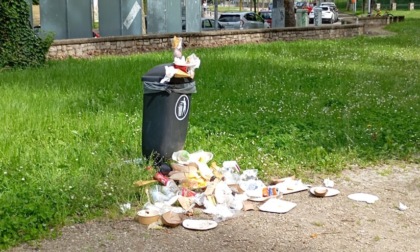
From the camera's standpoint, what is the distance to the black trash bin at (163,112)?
6.46m

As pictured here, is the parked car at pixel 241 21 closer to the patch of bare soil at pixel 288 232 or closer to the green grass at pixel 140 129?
the green grass at pixel 140 129

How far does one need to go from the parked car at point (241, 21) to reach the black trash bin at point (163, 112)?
2915cm

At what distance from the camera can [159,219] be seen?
5.56m

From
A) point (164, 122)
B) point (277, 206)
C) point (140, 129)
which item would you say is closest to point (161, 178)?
point (164, 122)

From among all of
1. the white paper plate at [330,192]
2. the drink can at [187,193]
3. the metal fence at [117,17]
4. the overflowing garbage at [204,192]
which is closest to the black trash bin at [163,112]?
the overflowing garbage at [204,192]

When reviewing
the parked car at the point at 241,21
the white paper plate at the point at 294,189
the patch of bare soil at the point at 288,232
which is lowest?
the patch of bare soil at the point at 288,232

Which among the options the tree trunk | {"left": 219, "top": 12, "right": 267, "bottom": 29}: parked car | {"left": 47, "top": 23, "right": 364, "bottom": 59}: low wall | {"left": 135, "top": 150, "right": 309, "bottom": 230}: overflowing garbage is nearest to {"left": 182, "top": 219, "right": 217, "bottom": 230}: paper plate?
{"left": 135, "top": 150, "right": 309, "bottom": 230}: overflowing garbage

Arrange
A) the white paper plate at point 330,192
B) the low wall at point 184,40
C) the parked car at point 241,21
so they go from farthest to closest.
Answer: the parked car at point 241,21 → the low wall at point 184,40 → the white paper plate at point 330,192

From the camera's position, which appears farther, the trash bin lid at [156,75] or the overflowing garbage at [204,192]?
the trash bin lid at [156,75]

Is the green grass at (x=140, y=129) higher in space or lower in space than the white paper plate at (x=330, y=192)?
higher

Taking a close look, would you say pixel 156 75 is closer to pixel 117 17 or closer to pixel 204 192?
pixel 204 192

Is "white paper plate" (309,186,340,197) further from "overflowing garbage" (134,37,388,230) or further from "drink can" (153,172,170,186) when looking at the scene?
"drink can" (153,172,170,186)

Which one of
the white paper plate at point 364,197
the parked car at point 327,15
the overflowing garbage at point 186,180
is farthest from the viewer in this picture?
the parked car at point 327,15

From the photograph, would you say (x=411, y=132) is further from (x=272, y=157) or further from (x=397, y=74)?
(x=397, y=74)
